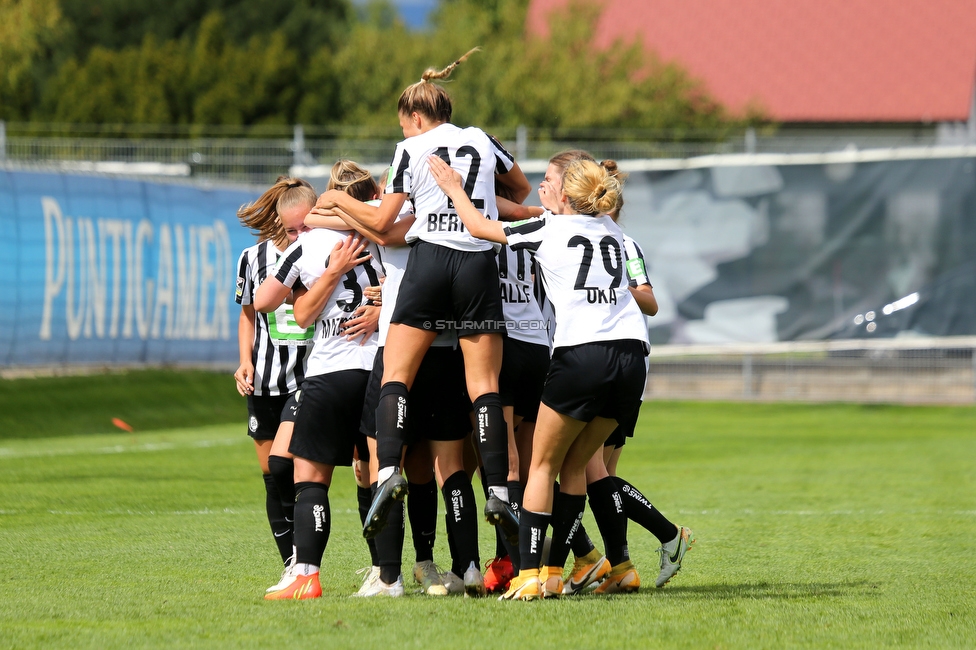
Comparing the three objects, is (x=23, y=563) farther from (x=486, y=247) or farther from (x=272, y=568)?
(x=486, y=247)

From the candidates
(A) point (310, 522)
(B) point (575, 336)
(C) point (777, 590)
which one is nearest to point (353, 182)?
(B) point (575, 336)

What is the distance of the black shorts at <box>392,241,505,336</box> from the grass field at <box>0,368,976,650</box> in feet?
3.82

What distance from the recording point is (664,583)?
5.67m

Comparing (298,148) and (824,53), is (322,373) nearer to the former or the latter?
(298,148)

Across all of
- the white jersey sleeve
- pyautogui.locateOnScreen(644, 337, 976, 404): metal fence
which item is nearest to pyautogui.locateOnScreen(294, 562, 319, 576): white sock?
the white jersey sleeve

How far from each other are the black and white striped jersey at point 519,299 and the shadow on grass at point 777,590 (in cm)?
129

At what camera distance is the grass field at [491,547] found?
4.47m

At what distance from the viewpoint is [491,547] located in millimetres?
7004

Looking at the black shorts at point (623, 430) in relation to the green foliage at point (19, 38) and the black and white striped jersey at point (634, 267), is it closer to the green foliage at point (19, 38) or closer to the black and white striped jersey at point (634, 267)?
the black and white striped jersey at point (634, 267)

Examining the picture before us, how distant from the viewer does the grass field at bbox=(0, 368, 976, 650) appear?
4473 mm

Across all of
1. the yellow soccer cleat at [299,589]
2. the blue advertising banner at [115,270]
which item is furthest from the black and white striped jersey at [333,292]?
the blue advertising banner at [115,270]

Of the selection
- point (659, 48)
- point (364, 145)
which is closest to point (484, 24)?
point (659, 48)

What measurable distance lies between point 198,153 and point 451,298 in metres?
12.0

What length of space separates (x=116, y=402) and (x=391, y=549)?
407 inches
